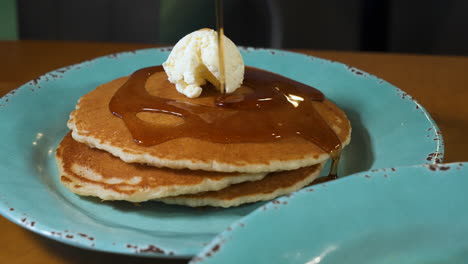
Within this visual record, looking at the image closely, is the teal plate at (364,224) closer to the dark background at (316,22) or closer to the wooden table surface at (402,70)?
the wooden table surface at (402,70)

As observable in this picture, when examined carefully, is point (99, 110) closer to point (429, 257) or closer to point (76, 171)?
point (76, 171)

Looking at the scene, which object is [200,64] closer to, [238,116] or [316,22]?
[238,116]

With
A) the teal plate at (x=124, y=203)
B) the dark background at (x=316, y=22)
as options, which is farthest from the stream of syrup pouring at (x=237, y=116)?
the dark background at (x=316, y=22)

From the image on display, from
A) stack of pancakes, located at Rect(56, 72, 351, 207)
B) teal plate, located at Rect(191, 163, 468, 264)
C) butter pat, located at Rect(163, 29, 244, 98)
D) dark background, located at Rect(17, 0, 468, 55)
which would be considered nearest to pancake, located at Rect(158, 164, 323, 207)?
stack of pancakes, located at Rect(56, 72, 351, 207)

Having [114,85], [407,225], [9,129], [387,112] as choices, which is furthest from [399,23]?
[407,225]

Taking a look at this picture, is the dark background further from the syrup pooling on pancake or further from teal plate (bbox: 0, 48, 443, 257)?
the syrup pooling on pancake

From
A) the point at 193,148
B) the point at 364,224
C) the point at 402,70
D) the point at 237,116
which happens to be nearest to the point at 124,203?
the point at 193,148

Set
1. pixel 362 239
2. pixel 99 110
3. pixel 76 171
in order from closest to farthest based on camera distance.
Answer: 1. pixel 362 239
2. pixel 76 171
3. pixel 99 110
